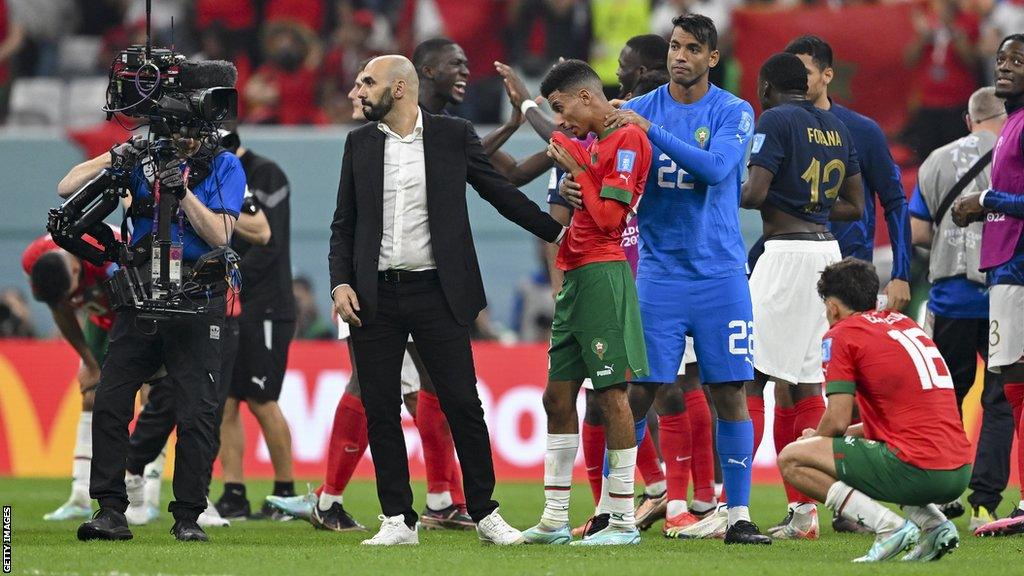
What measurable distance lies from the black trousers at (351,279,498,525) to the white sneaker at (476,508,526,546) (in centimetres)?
4

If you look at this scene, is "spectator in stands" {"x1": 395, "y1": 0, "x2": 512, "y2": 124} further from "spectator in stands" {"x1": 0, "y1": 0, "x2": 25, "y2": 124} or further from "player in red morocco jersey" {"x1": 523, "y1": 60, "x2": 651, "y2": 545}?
"player in red morocco jersey" {"x1": 523, "y1": 60, "x2": 651, "y2": 545}

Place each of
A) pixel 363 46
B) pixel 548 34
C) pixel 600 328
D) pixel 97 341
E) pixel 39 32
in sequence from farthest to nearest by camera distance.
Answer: pixel 39 32, pixel 363 46, pixel 548 34, pixel 97 341, pixel 600 328

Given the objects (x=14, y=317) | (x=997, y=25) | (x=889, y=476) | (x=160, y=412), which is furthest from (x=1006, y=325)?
(x=14, y=317)

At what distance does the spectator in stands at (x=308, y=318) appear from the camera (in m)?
15.3

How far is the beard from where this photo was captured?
7562mm

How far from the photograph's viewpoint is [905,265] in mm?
9023

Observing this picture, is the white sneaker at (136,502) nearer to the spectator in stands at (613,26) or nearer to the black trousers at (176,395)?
the black trousers at (176,395)

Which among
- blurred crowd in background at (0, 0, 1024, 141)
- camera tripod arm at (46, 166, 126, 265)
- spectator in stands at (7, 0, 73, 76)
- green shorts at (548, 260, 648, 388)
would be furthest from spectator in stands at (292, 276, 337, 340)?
green shorts at (548, 260, 648, 388)

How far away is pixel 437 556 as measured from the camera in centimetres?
709

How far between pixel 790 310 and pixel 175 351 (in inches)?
134

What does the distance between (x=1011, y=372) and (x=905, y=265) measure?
0.85m

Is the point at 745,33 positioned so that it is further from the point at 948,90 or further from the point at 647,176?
the point at 647,176

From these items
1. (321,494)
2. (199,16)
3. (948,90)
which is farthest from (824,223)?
(199,16)

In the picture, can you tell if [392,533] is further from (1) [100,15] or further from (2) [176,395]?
(1) [100,15]
